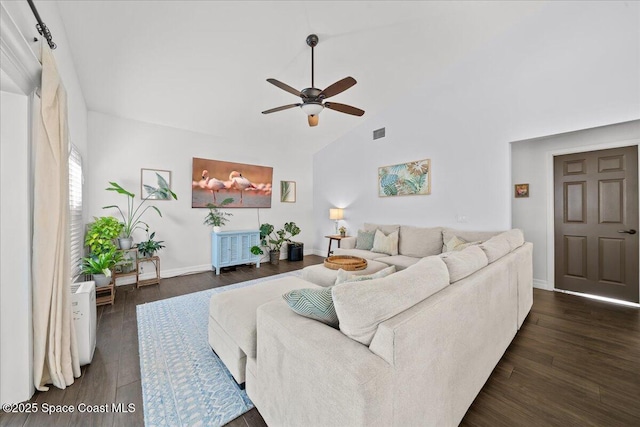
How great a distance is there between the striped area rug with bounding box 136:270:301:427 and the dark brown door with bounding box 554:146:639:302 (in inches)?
183

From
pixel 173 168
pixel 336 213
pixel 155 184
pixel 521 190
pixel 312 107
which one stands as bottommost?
pixel 336 213

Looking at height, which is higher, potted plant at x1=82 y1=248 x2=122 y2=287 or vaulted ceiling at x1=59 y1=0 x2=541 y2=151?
vaulted ceiling at x1=59 y1=0 x2=541 y2=151

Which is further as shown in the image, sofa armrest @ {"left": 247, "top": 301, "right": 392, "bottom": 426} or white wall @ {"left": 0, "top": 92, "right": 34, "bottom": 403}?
white wall @ {"left": 0, "top": 92, "right": 34, "bottom": 403}

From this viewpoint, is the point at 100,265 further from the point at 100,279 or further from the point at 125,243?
the point at 125,243

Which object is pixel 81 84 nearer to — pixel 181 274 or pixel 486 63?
pixel 181 274

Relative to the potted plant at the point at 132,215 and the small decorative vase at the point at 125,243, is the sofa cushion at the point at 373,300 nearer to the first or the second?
the small decorative vase at the point at 125,243

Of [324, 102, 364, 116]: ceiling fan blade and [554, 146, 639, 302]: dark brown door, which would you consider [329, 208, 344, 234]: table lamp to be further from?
[554, 146, 639, 302]: dark brown door

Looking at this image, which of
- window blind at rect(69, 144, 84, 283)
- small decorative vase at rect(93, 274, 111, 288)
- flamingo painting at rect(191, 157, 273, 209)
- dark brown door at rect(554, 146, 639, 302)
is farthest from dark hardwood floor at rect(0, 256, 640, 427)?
flamingo painting at rect(191, 157, 273, 209)

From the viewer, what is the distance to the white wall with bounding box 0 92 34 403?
161 centimetres

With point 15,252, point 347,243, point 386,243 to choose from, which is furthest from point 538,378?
point 15,252

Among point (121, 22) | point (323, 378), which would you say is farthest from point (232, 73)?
point (323, 378)

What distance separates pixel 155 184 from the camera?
442 centimetres

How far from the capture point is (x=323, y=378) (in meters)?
0.98

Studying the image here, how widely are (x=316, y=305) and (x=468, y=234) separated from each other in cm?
352
